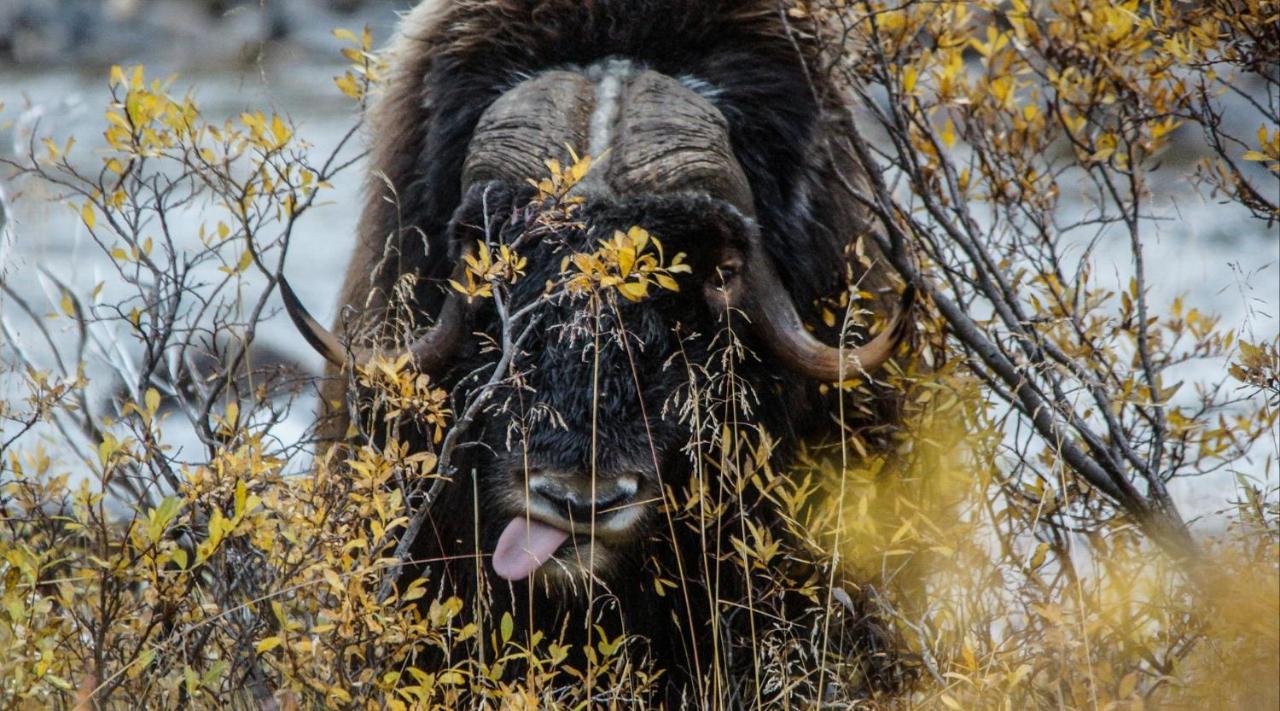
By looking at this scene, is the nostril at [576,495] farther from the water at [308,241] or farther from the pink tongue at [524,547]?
the water at [308,241]

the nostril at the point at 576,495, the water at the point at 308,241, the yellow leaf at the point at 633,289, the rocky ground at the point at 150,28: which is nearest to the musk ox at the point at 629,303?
the nostril at the point at 576,495

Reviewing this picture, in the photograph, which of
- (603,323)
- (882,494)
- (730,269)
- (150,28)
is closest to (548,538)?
(603,323)

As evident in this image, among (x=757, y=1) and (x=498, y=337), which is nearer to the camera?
(x=498, y=337)

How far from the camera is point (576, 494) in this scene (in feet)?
10.5

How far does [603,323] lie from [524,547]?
21.2 inches

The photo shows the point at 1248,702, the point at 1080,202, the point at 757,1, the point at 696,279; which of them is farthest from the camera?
the point at 1080,202

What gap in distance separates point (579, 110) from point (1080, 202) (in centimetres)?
857

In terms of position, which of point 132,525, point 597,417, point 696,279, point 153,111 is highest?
point 153,111

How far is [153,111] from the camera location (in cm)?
333

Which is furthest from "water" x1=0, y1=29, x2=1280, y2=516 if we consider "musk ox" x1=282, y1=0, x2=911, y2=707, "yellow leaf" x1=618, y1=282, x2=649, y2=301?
"yellow leaf" x1=618, y1=282, x2=649, y2=301

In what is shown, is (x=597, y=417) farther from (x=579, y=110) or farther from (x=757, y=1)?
(x=757, y=1)

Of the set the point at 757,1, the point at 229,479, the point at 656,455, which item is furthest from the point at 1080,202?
the point at 229,479

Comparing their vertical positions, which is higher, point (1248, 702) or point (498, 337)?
point (498, 337)

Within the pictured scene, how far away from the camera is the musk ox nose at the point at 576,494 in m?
3.20
